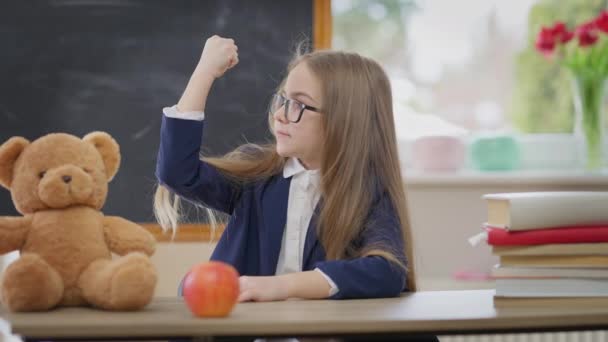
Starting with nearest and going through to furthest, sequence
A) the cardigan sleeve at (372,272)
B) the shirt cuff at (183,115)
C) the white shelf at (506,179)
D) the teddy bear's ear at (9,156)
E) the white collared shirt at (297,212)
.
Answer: the teddy bear's ear at (9,156) → the cardigan sleeve at (372,272) → the shirt cuff at (183,115) → the white collared shirt at (297,212) → the white shelf at (506,179)

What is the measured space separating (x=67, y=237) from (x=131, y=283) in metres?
0.14

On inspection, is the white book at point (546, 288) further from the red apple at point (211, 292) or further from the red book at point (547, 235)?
the red apple at point (211, 292)

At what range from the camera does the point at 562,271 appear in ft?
4.90

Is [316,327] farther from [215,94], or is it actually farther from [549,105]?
[549,105]

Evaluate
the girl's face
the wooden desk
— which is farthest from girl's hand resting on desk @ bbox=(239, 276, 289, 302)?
the girl's face

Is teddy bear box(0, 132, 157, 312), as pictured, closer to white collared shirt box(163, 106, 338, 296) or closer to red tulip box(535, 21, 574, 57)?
white collared shirt box(163, 106, 338, 296)

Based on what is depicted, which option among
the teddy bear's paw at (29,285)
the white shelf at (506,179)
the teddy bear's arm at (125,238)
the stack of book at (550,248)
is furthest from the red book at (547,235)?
the white shelf at (506,179)

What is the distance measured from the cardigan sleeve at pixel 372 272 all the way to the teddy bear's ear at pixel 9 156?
51 centimetres

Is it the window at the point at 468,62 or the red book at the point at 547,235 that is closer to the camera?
the red book at the point at 547,235

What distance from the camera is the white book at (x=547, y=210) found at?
1.47 m

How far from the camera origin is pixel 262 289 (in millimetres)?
1454

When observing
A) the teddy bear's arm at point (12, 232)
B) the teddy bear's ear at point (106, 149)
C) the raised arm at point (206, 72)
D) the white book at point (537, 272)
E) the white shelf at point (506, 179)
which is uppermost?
the raised arm at point (206, 72)

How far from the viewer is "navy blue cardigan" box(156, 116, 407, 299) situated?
1513 mm

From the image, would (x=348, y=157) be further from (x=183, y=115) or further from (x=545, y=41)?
(x=545, y=41)
